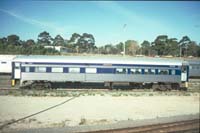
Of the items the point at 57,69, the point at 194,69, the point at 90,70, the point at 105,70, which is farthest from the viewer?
the point at 194,69

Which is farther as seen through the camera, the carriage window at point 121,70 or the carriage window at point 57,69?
the carriage window at point 121,70

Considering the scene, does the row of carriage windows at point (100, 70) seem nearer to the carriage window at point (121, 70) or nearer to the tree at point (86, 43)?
the carriage window at point (121, 70)

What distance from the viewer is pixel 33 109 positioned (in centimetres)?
2103

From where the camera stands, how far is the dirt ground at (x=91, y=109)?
56.6ft

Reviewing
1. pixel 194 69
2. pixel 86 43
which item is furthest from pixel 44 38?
pixel 194 69

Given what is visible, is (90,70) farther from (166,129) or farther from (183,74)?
(166,129)

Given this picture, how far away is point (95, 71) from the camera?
32.0 metres

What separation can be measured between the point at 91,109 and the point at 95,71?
10735 millimetres

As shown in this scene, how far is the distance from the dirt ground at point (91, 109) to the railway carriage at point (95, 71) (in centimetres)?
409

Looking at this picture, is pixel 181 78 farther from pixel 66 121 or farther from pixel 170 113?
pixel 66 121

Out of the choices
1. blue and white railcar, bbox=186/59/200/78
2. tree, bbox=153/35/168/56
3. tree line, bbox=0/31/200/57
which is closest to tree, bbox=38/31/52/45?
tree line, bbox=0/31/200/57

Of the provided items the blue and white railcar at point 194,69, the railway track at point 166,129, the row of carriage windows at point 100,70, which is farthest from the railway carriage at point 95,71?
the railway track at point 166,129

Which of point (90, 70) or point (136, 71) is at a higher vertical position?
point (90, 70)

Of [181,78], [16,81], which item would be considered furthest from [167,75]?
[16,81]
